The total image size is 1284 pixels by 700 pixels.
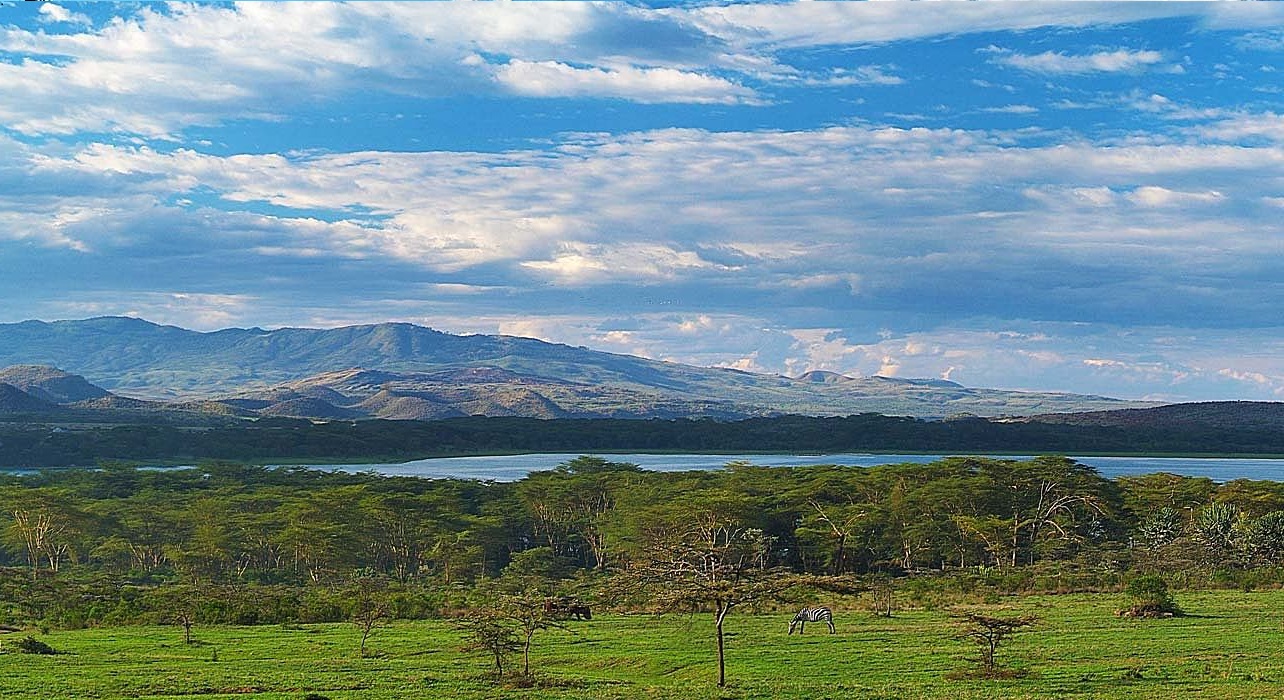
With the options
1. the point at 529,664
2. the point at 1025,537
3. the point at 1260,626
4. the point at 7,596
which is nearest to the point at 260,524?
the point at 7,596

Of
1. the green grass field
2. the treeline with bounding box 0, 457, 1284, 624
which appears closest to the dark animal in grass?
the green grass field

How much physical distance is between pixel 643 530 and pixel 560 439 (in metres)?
129

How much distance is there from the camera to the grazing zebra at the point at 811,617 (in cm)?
3394

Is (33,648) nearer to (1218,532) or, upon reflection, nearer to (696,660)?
(696,660)

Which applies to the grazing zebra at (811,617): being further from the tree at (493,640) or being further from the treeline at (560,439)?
the treeline at (560,439)

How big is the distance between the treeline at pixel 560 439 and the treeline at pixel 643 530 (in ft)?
273

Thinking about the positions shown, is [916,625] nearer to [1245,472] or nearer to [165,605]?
[165,605]

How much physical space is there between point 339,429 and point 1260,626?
151043 millimetres

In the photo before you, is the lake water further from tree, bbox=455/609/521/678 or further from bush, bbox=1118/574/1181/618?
tree, bbox=455/609/521/678

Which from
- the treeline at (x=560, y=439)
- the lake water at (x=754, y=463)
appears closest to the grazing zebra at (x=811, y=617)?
the lake water at (x=754, y=463)

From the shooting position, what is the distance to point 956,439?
614 ft

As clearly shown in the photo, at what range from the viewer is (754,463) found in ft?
495

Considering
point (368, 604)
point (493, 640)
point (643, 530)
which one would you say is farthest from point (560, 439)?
point (493, 640)

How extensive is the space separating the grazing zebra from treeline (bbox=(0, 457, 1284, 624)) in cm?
1567
